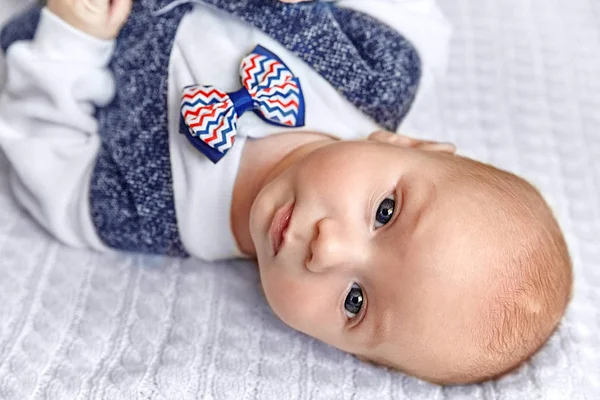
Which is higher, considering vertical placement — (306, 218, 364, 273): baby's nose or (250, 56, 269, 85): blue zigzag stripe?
(250, 56, 269, 85): blue zigzag stripe

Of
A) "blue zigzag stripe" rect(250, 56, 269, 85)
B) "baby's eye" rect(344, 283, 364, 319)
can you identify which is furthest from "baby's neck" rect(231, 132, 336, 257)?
"baby's eye" rect(344, 283, 364, 319)

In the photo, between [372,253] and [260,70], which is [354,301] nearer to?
[372,253]

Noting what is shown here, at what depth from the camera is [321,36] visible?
1.18m

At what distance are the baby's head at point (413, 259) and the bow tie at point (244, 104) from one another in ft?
0.31

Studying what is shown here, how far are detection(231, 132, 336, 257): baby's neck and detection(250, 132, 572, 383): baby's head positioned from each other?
10 centimetres

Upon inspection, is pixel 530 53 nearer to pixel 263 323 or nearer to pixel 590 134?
pixel 590 134

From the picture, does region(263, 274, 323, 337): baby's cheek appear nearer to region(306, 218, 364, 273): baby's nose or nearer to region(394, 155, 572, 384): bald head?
region(306, 218, 364, 273): baby's nose

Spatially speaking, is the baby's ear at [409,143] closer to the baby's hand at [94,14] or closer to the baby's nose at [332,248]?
the baby's nose at [332,248]

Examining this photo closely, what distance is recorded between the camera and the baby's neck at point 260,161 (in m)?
1.17

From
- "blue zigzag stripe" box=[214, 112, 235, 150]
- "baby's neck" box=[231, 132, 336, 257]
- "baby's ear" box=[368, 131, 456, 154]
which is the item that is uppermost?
"blue zigzag stripe" box=[214, 112, 235, 150]

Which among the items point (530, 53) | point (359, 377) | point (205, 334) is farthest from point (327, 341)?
point (530, 53)

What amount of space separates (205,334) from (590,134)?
2.48 ft

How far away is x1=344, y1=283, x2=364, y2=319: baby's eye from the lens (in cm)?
103

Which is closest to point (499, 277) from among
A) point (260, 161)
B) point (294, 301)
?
point (294, 301)
